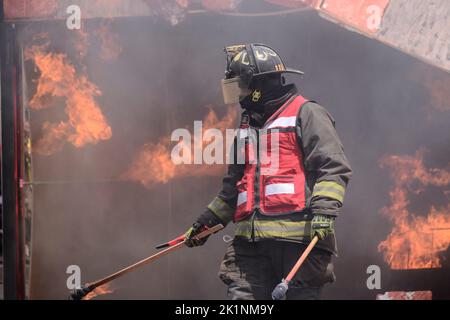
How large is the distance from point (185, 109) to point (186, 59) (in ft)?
1.28

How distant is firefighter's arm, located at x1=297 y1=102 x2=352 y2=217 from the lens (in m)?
4.29

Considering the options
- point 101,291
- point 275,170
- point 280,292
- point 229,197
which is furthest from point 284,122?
point 101,291

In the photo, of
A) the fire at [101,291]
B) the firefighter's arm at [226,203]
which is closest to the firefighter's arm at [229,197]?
the firefighter's arm at [226,203]

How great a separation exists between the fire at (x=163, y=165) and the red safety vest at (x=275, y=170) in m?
1.03

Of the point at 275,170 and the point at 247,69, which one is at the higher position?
the point at 247,69

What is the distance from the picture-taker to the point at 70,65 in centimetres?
582

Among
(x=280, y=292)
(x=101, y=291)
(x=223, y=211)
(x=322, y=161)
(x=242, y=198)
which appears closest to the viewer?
(x=280, y=292)

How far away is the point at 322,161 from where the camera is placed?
4387 millimetres

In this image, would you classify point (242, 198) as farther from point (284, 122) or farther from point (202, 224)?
point (284, 122)

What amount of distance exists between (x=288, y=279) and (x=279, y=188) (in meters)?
0.57

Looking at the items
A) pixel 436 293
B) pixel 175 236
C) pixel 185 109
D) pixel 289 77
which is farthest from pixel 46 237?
pixel 436 293

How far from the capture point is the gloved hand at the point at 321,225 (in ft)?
14.0

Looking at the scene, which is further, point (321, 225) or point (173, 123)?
point (173, 123)

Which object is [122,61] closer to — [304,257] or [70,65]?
[70,65]
